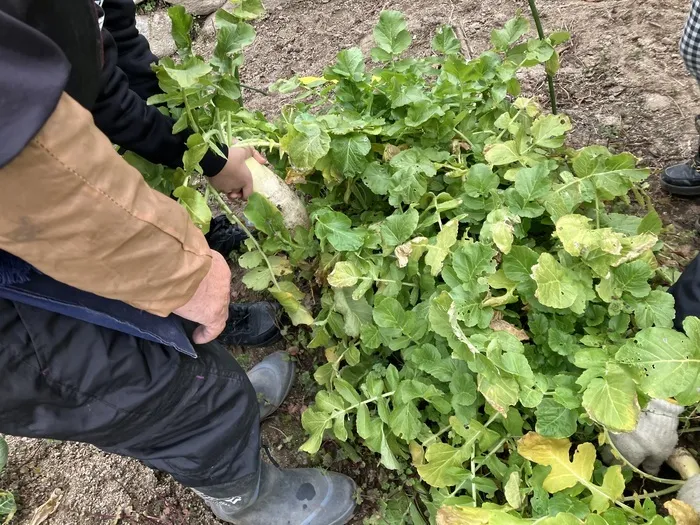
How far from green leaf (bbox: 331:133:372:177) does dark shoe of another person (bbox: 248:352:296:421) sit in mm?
781

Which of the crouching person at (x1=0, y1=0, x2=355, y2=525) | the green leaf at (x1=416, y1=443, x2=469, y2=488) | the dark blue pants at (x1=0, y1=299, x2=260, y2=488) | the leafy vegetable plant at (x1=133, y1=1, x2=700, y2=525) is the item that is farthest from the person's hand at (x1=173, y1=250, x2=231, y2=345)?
the green leaf at (x1=416, y1=443, x2=469, y2=488)

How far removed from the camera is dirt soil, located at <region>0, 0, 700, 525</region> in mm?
1745

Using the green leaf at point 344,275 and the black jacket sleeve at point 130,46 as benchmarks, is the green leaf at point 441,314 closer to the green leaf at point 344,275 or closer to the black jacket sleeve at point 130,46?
the green leaf at point 344,275

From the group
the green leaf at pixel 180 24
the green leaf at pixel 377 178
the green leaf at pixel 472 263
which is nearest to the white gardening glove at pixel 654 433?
the green leaf at pixel 472 263

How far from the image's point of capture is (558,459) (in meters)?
1.09

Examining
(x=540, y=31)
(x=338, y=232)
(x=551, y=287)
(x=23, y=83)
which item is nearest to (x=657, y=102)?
(x=540, y=31)

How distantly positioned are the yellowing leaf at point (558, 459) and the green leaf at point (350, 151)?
0.80 metres

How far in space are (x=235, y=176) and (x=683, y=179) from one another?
149 cm

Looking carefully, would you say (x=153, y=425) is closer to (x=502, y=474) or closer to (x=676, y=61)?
(x=502, y=474)

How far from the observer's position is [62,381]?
102 cm

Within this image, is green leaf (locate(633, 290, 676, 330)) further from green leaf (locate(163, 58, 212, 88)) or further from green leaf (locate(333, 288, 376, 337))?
green leaf (locate(163, 58, 212, 88))

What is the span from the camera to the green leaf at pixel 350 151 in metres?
1.38

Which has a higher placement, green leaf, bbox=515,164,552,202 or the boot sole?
green leaf, bbox=515,164,552,202

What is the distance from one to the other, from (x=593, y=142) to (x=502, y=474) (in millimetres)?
1358
